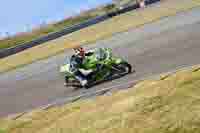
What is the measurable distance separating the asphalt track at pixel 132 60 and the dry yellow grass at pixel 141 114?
15.9 feet

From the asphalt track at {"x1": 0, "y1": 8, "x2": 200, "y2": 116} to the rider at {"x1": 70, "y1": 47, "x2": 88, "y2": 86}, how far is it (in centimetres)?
44

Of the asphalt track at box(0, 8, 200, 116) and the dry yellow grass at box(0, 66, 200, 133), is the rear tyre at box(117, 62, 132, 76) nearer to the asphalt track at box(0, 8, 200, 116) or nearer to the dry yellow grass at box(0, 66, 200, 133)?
the asphalt track at box(0, 8, 200, 116)

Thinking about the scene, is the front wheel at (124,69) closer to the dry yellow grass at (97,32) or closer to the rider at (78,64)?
the rider at (78,64)

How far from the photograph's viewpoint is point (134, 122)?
8.09 metres

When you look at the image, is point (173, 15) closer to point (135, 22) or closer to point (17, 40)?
point (135, 22)

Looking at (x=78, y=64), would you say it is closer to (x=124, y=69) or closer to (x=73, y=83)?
(x=73, y=83)

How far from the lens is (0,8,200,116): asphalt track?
54.4ft

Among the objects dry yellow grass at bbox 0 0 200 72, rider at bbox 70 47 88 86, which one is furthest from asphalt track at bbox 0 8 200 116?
dry yellow grass at bbox 0 0 200 72

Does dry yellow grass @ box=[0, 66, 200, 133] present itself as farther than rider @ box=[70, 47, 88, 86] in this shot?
No

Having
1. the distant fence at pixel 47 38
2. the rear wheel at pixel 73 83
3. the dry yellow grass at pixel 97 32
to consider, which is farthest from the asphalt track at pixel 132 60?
the distant fence at pixel 47 38

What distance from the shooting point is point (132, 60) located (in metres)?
19.6

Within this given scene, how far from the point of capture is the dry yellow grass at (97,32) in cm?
3033

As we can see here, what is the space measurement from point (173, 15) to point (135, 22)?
8.65ft

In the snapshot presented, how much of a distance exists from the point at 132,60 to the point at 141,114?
11323 mm
